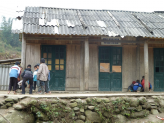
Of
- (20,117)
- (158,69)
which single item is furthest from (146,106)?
(20,117)

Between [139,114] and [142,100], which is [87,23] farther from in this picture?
[139,114]

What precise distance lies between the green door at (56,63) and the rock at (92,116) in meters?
3.37

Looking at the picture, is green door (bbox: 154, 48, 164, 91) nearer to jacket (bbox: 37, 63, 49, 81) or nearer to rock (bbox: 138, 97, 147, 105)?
rock (bbox: 138, 97, 147, 105)

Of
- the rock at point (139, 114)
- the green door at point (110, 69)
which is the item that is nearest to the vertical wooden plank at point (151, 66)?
the green door at point (110, 69)

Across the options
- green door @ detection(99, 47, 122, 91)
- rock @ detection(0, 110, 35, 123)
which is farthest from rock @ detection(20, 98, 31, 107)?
green door @ detection(99, 47, 122, 91)

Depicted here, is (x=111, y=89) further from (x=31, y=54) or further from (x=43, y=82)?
(x=31, y=54)

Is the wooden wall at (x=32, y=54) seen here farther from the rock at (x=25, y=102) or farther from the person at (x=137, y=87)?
the person at (x=137, y=87)

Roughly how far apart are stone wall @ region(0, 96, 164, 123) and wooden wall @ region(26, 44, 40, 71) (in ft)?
11.1

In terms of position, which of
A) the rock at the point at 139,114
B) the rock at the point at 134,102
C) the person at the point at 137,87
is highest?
the person at the point at 137,87

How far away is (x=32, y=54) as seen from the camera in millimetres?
9688

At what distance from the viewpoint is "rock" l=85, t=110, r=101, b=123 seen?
22.0 ft

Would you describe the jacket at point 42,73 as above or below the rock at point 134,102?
above

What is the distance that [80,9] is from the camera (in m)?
11.5

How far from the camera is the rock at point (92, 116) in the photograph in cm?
669
